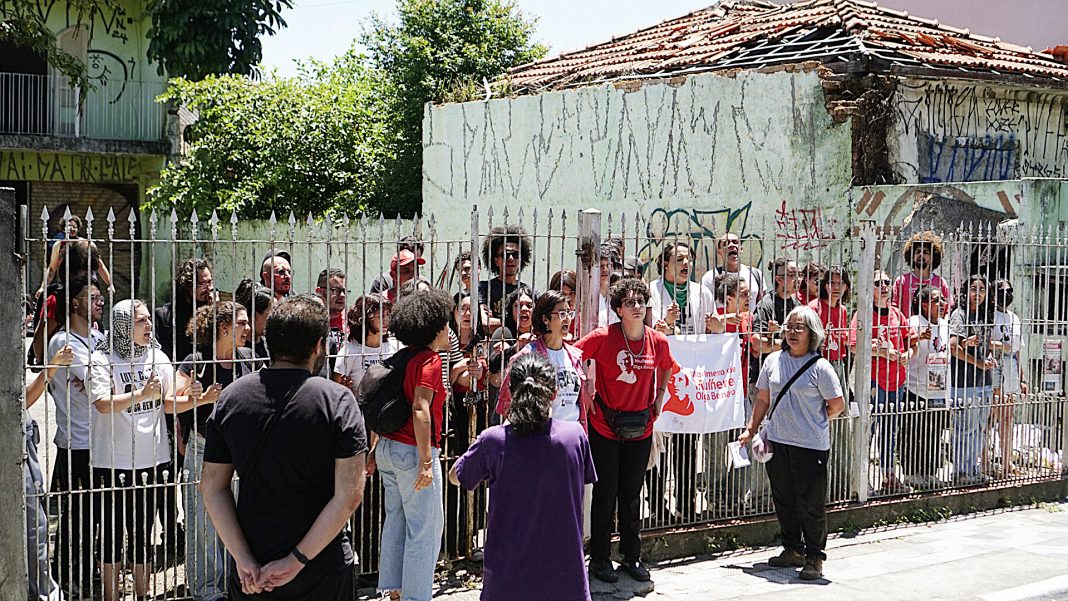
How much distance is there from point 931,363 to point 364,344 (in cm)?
492

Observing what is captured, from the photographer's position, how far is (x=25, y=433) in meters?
5.78

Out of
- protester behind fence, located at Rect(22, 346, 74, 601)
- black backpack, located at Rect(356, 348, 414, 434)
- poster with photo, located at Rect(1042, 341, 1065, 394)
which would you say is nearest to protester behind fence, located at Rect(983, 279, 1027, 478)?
poster with photo, located at Rect(1042, 341, 1065, 394)

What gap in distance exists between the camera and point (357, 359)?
6.62 m

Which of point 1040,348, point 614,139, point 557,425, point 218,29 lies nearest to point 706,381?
point 557,425

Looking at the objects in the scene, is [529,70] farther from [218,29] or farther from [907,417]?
[907,417]

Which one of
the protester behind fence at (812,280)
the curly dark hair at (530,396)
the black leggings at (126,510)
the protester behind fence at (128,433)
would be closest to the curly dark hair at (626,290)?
the curly dark hair at (530,396)

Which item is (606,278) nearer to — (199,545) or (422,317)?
(422,317)

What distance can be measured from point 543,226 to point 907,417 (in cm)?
726

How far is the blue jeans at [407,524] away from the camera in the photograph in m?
5.96

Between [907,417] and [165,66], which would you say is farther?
[165,66]

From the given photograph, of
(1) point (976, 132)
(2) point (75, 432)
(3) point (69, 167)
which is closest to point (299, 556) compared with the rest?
(2) point (75, 432)

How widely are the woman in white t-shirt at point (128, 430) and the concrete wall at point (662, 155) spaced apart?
5.18 meters

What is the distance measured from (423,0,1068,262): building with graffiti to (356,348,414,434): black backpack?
4.64m

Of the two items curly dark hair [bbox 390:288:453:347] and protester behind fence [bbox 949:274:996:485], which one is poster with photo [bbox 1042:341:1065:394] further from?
curly dark hair [bbox 390:288:453:347]
